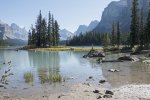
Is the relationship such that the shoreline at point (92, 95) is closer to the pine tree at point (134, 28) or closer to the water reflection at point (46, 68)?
the water reflection at point (46, 68)

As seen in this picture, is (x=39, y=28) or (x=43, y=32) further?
(x=39, y=28)

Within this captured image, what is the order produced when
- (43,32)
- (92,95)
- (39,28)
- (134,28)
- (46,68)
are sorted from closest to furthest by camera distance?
1. (92,95)
2. (46,68)
3. (134,28)
4. (43,32)
5. (39,28)

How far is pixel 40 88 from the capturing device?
30.4m

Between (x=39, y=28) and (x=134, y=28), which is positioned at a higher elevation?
(x=39, y=28)

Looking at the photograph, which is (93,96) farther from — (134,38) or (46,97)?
(134,38)

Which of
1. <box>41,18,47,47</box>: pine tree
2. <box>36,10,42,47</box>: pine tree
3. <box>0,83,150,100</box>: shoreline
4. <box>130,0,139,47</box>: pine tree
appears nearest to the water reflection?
<box>0,83,150,100</box>: shoreline

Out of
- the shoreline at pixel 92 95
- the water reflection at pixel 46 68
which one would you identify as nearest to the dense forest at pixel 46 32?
the water reflection at pixel 46 68

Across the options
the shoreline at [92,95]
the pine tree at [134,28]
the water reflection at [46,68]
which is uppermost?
the pine tree at [134,28]

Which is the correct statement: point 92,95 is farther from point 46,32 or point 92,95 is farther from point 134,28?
point 46,32

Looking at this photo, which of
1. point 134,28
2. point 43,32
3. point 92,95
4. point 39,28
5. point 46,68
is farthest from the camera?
point 39,28

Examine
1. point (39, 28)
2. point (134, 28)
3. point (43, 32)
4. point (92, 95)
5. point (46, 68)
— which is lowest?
point (92, 95)

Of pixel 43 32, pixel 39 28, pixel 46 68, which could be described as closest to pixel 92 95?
pixel 46 68

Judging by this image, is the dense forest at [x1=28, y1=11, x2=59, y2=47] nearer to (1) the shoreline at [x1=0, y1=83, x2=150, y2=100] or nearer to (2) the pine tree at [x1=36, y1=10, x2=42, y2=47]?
(2) the pine tree at [x1=36, y1=10, x2=42, y2=47]

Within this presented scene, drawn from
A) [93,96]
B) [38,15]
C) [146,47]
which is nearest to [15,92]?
[93,96]
